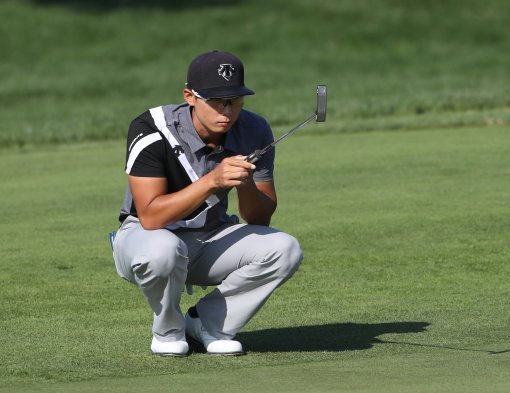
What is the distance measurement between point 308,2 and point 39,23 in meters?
7.99

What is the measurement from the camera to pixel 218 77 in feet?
19.3

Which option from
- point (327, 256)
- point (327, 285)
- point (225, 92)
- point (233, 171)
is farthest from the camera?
point (327, 256)

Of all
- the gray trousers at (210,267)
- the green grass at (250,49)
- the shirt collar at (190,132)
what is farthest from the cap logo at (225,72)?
the green grass at (250,49)

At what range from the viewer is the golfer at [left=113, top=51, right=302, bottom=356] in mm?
5852

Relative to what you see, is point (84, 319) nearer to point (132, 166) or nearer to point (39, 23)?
point (132, 166)

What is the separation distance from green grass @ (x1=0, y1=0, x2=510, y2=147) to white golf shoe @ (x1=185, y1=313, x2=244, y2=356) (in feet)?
59.5

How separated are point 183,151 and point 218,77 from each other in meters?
0.40

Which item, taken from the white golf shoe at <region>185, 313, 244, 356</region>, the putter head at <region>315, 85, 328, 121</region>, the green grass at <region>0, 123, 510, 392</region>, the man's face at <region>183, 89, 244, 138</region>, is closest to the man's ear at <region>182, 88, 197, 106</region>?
the man's face at <region>183, 89, 244, 138</region>

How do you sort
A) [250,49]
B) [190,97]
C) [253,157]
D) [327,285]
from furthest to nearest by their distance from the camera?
[250,49] → [327,285] → [190,97] → [253,157]

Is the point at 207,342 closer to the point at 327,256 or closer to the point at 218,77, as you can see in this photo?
the point at 218,77

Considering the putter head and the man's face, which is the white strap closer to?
the man's face

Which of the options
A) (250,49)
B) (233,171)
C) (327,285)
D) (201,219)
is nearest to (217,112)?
(233,171)

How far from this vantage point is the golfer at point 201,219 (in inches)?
230

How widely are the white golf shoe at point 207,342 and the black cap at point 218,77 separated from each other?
44.8 inches
